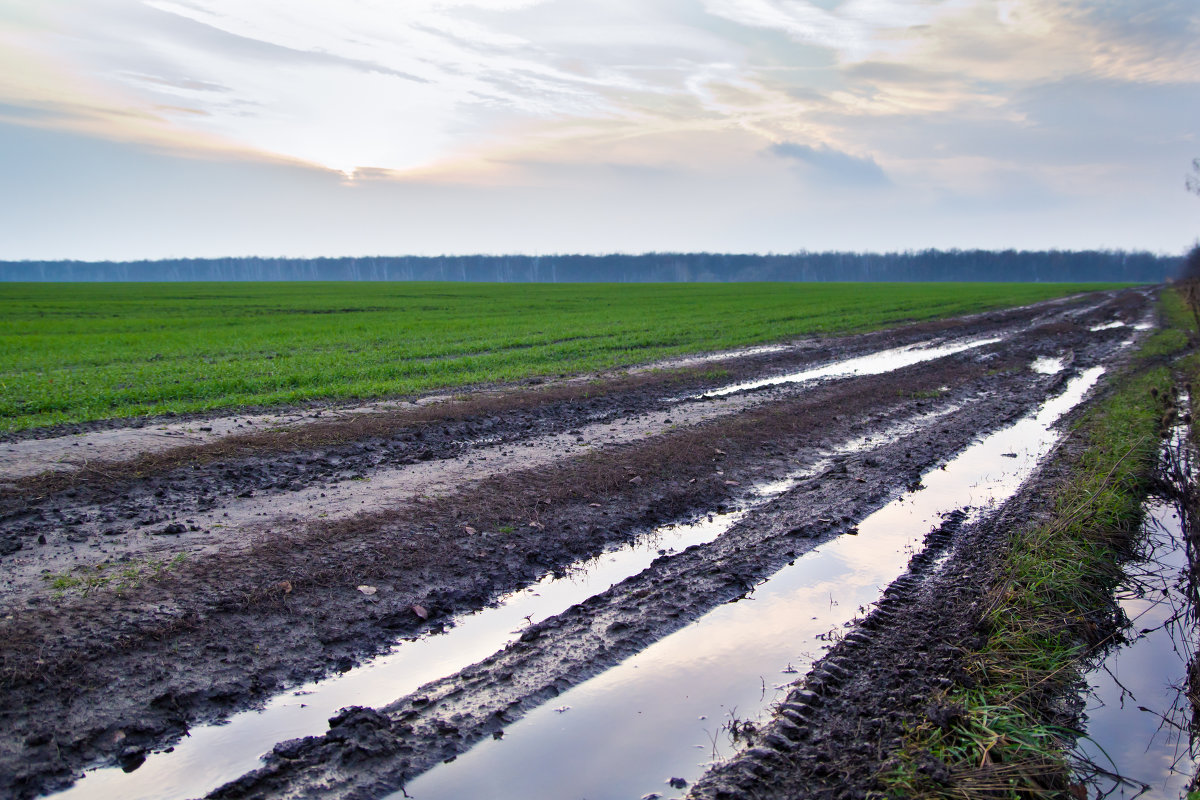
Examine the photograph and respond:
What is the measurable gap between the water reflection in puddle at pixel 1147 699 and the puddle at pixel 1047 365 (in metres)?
13.8

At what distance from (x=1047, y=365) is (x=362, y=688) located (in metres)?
20.7

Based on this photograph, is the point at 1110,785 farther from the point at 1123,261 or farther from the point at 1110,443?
the point at 1123,261

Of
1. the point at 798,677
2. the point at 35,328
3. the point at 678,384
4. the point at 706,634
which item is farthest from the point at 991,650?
the point at 35,328

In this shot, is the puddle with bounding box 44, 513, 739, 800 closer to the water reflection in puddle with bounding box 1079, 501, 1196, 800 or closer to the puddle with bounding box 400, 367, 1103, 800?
the puddle with bounding box 400, 367, 1103, 800

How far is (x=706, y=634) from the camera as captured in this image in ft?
16.9

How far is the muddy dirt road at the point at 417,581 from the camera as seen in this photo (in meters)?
3.82

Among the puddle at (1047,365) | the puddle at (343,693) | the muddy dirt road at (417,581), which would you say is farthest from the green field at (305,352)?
the puddle at (343,693)

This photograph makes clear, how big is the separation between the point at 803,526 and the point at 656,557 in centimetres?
159

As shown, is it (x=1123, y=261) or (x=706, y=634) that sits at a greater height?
(x=1123, y=261)

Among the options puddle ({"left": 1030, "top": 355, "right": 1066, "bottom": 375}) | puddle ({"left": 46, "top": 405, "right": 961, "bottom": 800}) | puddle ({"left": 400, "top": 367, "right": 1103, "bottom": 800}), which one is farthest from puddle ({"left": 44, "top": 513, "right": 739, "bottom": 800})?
puddle ({"left": 1030, "top": 355, "right": 1066, "bottom": 375})

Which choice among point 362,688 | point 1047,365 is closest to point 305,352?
point 362,688

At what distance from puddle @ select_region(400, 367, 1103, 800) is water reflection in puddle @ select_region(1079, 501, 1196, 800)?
60.3 inches

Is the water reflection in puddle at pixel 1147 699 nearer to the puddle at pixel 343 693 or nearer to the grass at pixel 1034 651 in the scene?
the grass at pixel 1034 651

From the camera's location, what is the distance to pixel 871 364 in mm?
20125
